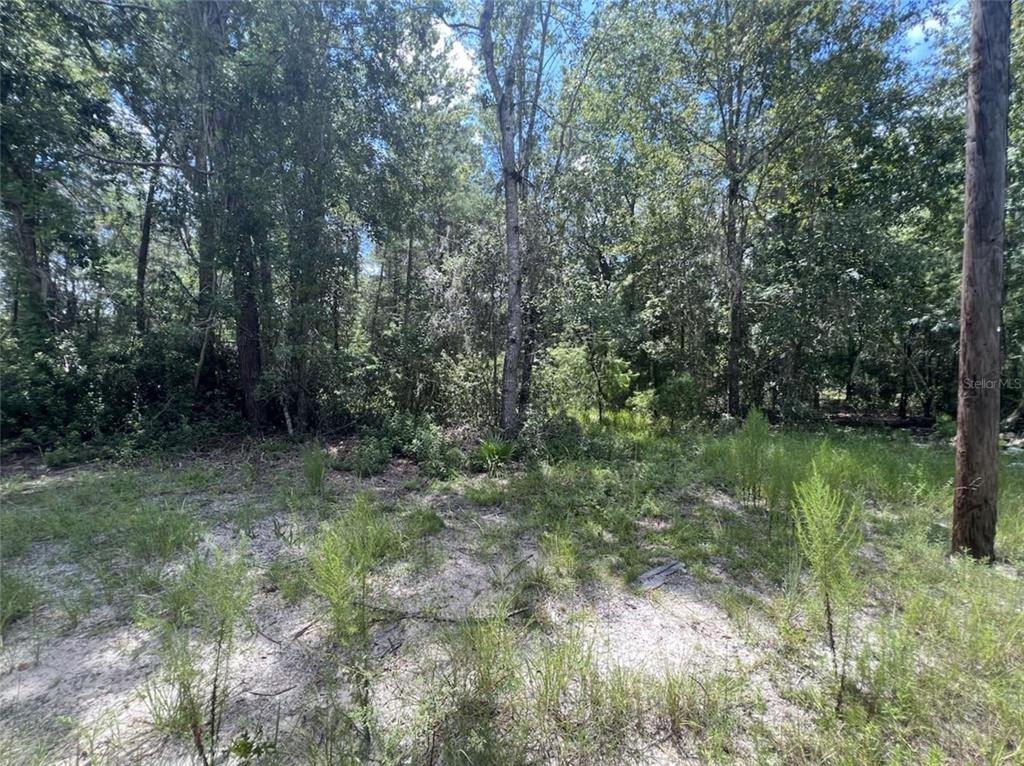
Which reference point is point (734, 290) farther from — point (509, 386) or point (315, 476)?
point (315, 476)

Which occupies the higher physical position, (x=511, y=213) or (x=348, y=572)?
(x=511, y=213)

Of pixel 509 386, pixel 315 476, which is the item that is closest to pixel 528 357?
pixel 509 386

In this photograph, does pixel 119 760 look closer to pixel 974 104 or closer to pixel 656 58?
pixel 974 104

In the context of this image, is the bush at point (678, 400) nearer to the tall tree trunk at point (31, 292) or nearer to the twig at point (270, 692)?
the twig at point (270, 692)

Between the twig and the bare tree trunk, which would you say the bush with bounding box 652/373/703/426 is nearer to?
the bare tree trunk

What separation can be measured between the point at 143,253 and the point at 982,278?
1161cm

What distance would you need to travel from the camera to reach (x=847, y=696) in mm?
1717

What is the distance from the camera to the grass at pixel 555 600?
62.3 inches

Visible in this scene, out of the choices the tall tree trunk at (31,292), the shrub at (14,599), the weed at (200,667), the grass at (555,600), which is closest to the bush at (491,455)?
the grass at (555,600)

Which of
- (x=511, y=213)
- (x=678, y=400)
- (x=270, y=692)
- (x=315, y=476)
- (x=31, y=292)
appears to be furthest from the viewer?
(x=678, y=400)

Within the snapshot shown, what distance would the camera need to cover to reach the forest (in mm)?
1766

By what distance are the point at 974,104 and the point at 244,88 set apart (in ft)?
25.4

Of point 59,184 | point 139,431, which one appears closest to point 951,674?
point 139,431

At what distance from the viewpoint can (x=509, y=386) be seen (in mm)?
6324
